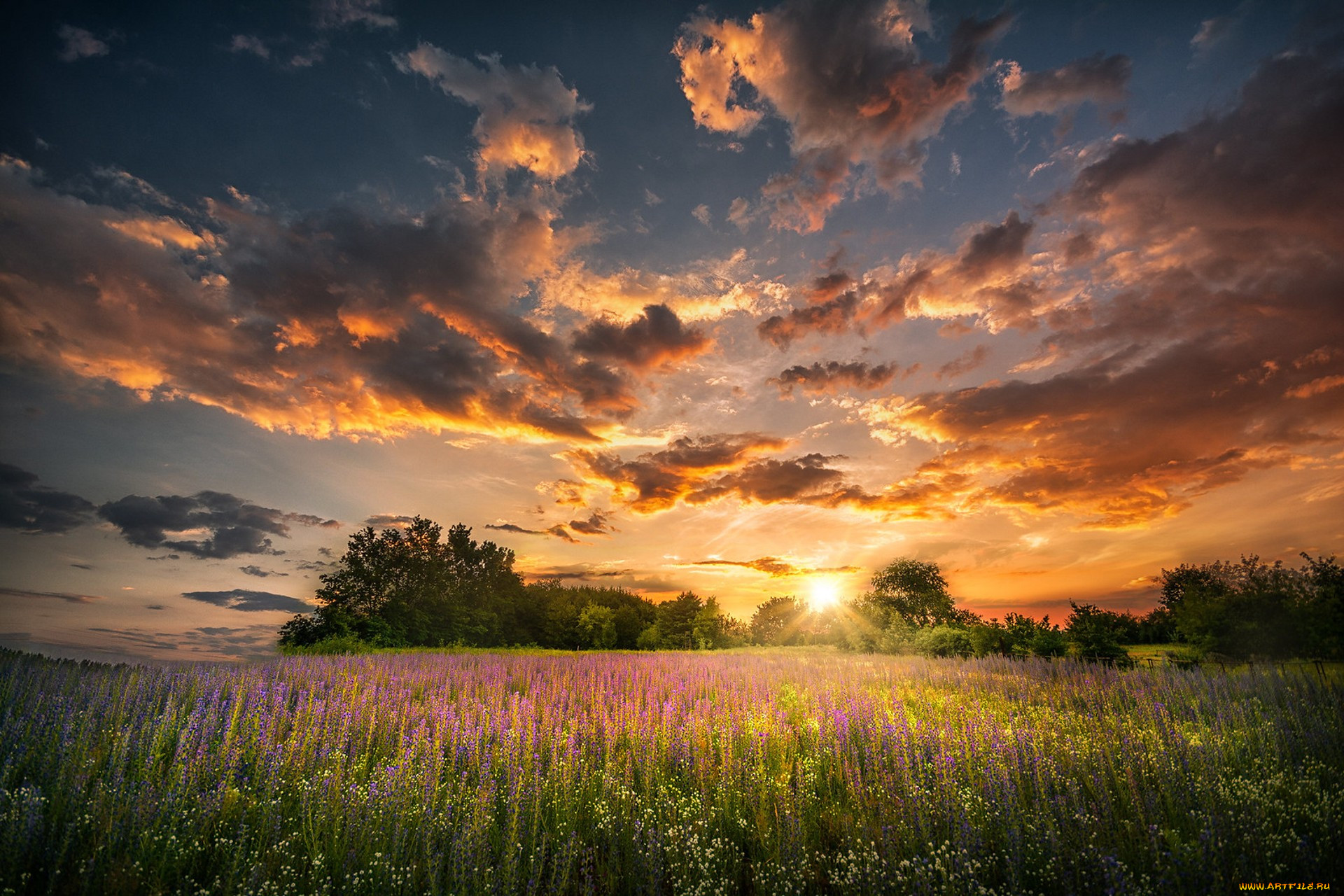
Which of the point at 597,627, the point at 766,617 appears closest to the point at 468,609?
the point at 597,627

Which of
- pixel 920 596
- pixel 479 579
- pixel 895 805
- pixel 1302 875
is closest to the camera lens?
pixel 1302 875

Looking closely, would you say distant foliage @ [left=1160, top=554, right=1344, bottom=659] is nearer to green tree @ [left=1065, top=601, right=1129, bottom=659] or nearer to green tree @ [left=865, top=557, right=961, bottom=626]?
green tree @ [left=1065, top=601, right=1129, bottom=659]

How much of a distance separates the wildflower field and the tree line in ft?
21.1

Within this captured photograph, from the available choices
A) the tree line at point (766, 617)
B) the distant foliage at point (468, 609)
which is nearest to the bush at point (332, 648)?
the tree line at point (766, 617)

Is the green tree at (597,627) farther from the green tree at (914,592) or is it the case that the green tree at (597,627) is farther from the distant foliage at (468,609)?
the green tree at (914,592)

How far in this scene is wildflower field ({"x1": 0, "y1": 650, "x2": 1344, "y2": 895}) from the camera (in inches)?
131

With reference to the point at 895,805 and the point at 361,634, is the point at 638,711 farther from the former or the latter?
the point at 361,634

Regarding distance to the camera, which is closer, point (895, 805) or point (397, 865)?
point (397, 865)

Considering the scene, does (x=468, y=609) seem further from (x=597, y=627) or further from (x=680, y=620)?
(x=680, y=620)

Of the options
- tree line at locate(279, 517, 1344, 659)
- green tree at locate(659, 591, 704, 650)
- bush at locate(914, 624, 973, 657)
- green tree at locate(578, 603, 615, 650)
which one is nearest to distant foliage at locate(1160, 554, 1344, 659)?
tree line at locate(279, 517, 1344, 659)

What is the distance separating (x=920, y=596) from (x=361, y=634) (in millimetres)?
44768

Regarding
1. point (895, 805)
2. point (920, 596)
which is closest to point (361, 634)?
point (895, 805)

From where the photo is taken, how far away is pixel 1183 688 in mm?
9375

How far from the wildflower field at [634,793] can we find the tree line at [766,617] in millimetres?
6434
